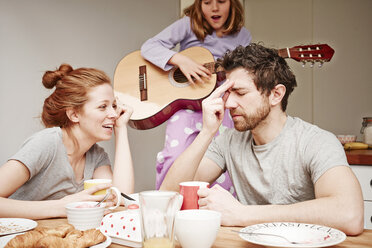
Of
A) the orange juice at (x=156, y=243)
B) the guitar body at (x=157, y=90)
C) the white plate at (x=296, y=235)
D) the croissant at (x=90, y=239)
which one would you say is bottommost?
the white plate at (x=296, y=235)

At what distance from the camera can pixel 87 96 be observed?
167 centimetres

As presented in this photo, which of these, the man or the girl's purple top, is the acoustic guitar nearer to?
the girl's purple top

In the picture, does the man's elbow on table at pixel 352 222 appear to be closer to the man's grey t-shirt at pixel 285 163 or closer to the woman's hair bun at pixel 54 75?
the man's grey t-shirt at pixel 285 163

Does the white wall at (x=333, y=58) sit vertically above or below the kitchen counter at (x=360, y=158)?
above

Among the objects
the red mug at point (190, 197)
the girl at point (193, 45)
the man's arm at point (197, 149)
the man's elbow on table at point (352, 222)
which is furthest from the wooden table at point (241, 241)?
the girl at point (193, 45)

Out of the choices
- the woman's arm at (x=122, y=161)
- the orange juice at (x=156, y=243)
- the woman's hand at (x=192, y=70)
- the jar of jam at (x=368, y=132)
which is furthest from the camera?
the jar of jam at (x=368, y=132)

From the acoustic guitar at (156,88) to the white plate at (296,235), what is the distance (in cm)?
132

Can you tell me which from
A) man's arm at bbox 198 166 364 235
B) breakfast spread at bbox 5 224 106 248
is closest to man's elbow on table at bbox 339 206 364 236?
man's arm at bbox 198 166 364 235

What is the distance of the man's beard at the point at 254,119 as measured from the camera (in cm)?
142

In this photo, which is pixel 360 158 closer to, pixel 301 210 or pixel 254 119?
pixel 254 119

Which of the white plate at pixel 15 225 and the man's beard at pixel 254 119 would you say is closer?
the white plate at pixel 15 225

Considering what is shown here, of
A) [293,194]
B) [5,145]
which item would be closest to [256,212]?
[293,194]

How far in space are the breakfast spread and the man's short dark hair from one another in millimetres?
926

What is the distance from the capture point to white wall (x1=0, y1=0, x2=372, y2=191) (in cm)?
266
